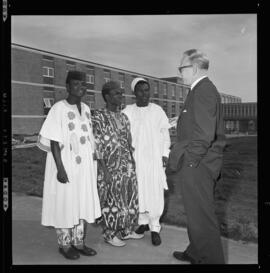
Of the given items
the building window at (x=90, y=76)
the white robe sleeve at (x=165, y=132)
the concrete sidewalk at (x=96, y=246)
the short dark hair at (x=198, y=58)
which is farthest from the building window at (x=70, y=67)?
the concrete sidewalk at (x=96, y=246)

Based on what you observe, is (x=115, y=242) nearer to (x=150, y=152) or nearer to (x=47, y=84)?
(x=150, y=152)

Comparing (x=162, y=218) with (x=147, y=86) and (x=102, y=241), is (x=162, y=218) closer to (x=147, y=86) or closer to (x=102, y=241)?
(x=102, y=241)

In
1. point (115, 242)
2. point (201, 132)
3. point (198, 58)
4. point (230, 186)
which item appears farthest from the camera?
point (230, 186)

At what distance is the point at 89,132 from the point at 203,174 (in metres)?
1.30

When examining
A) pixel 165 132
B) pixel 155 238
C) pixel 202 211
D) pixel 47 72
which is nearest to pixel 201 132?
pixel 202 211

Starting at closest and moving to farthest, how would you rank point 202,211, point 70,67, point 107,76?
1. point 202,211
2. point 70,67
3. point 107,76

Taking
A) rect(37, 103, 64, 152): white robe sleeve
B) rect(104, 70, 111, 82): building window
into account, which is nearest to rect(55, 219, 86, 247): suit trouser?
rect(37, 103, 64, 152): white robe sleeve

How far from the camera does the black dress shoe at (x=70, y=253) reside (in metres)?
4.11

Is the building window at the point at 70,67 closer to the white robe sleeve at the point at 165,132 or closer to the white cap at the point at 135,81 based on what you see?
the white cap at the point at 135,81

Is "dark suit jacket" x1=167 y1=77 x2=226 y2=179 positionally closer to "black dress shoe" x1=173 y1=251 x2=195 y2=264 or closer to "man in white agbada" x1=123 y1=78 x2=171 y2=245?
"man in white agbada" x1=123 y1=78 x2=171 y2=245

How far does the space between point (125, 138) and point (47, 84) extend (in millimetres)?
1051

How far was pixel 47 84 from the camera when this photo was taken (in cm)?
423

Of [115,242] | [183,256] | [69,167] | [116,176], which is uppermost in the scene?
[69,167]
